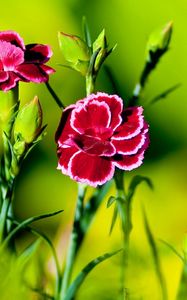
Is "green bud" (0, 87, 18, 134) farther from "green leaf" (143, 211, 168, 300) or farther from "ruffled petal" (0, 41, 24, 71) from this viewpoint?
"green leaf" (143, 211, 168, 300)

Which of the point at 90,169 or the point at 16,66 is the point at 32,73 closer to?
the point at 16,66

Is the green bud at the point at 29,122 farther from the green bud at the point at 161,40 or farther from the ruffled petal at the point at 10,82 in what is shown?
the green bud at the point at 161,40

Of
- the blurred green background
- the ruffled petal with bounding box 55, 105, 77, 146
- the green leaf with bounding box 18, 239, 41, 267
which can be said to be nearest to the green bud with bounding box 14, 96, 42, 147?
the ruffled petal with bounding box 55, 105, 77, 146

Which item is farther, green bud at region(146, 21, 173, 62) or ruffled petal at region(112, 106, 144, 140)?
green bud at region(146, 21, 173, 62)

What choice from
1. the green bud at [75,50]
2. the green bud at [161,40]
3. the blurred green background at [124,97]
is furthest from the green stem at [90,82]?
the blurred green background at [124,97]

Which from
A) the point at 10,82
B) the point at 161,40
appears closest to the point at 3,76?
the point at 10,82
